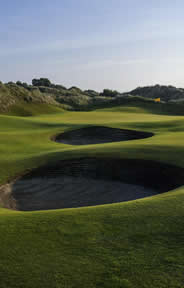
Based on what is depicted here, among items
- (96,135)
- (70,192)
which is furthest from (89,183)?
(96,135)

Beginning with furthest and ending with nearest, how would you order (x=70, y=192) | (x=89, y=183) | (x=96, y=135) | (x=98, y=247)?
(x=96, y=135)
(x=89, y=183)
(x=70, y=192)
(x=98, y=247)

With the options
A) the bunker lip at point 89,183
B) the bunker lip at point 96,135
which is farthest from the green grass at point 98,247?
the bunker lip at point 96,135

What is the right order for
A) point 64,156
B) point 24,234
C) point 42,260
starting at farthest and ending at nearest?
point 64,156 → point 24,234 → point 42,260

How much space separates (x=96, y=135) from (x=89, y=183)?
63.3 ft

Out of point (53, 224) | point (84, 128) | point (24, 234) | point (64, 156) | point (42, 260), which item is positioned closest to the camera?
point (42, 260)

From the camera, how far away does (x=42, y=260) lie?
6172 millimetres

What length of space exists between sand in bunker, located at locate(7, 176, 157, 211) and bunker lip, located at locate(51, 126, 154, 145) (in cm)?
1651

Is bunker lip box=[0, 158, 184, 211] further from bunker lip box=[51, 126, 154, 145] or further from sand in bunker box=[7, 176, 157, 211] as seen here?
bunker lip box=[51, 126, 154, 145]

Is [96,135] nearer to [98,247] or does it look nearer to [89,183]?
[89,183]

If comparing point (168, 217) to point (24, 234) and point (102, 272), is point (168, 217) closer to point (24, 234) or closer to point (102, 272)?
point (102, 272)

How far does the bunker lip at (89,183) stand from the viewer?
13.7 m

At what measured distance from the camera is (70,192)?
14.7 metres

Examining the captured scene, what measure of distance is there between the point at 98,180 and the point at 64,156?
4.58m

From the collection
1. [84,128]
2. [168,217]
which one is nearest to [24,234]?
[168,217]
